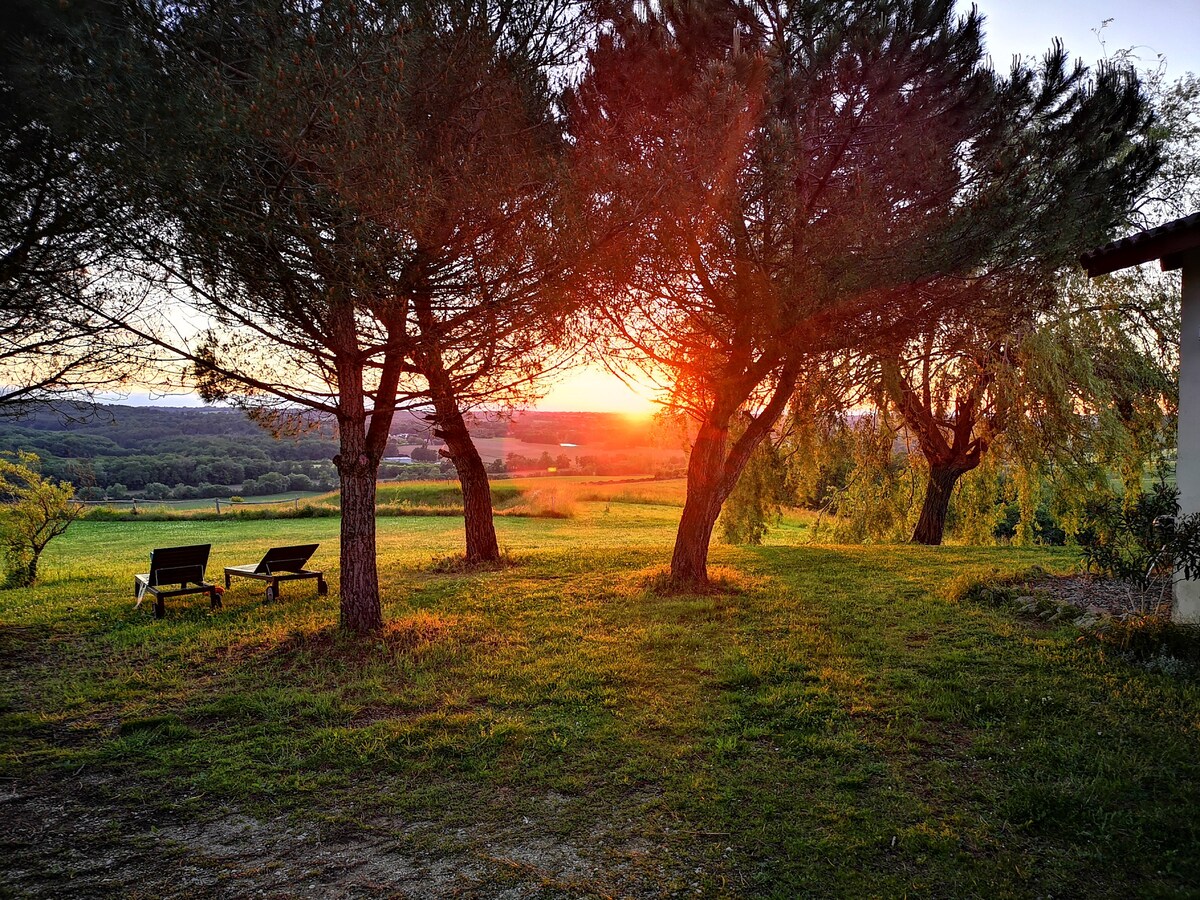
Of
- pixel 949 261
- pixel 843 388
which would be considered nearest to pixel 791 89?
pixel 949 261

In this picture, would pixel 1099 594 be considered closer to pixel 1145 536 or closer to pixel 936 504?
pixel 1145 536

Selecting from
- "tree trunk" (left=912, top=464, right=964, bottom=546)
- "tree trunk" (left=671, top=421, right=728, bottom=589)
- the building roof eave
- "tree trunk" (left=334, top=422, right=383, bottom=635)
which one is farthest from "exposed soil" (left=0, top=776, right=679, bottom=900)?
"tree trunk" (left=912, top=464, right=964, bottom=546)

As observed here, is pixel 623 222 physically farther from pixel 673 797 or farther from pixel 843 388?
pixel 843 388

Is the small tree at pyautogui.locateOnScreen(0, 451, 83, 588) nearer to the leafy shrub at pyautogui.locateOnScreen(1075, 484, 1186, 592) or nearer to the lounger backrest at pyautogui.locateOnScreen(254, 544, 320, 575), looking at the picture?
the lounger backrest at pyautogui.locateOnScreen(254, 544, 320, 575)

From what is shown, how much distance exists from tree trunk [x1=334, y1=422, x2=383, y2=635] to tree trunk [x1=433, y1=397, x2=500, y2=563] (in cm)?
432

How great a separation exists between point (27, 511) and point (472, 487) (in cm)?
730

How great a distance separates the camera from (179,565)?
9141 millimetres

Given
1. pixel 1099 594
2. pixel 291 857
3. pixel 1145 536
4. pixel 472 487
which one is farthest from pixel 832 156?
pixel 291 857

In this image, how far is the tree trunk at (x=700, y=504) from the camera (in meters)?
9.57

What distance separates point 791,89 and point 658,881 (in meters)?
7.60

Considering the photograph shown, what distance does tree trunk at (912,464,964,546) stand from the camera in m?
14.5

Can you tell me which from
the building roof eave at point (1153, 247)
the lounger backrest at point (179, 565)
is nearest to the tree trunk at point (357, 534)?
the lounger backrest at point (179, 565)

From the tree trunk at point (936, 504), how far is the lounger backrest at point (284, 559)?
12.8 m

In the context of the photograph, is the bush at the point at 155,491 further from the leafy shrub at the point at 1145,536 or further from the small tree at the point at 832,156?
the leafy shrub at the point at 1145,536
